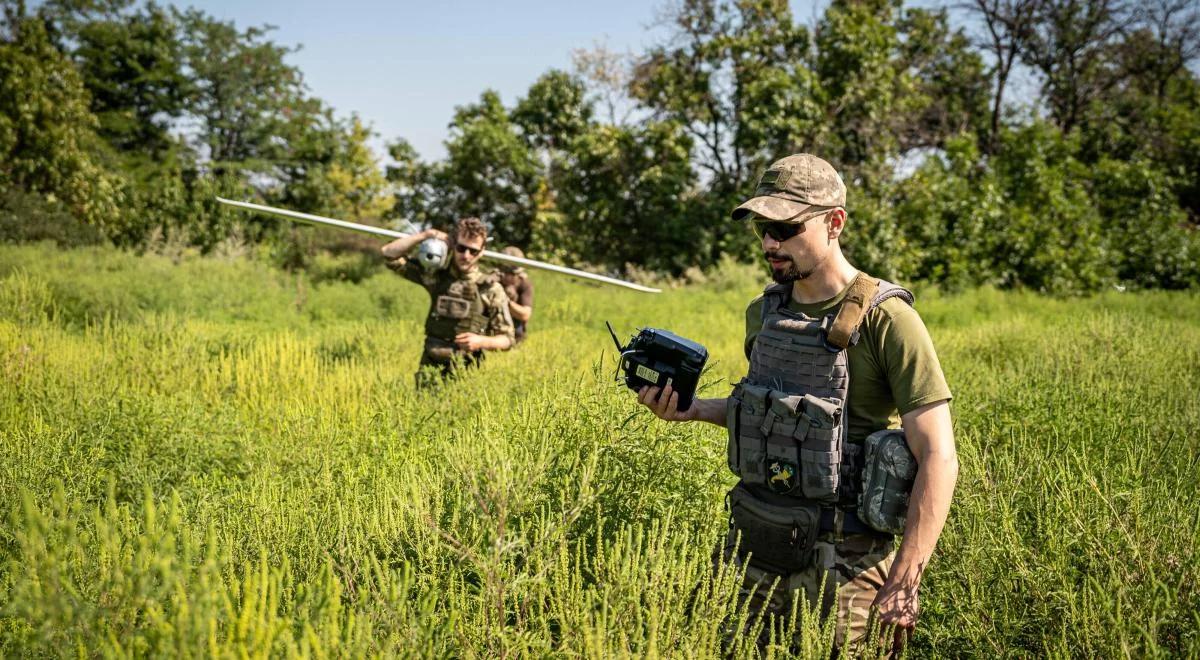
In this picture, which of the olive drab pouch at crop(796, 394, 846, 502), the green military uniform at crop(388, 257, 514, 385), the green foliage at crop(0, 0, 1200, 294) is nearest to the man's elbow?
the olive drab pouch at crop(796, 394, 846, 502)

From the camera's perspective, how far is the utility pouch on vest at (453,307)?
592 cm

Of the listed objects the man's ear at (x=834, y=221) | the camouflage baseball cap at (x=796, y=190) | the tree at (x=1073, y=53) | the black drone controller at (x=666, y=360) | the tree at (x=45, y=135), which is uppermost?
the tree at (x=1073, y=53)

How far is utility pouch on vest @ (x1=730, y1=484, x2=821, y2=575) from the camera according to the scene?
244 centimetres

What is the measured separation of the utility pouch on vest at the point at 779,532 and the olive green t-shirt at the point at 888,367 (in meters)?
0.28

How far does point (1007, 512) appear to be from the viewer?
297 centimetres

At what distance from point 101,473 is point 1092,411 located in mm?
5593

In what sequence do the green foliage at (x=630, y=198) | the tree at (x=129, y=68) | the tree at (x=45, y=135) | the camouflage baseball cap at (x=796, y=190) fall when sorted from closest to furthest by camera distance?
the camouflage baseball cap at (x=796, y=190) < the tree at (x=45, y=135) < the green foliage at (x=630, y=198) < the tree at (x=129, y=68)

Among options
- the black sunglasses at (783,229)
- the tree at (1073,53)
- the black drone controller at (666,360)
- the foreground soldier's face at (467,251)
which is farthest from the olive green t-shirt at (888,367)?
the tree at (1073,53)

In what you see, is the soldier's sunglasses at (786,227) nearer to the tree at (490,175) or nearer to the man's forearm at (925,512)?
the man's forearm at (925,512)

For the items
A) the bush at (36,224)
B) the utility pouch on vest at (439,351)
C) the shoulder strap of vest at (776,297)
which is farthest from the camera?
the bush at (36,224)

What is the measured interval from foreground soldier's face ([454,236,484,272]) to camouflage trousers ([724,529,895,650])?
3.85 meters

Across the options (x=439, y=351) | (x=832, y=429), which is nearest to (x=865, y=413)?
(x=832, y=429)

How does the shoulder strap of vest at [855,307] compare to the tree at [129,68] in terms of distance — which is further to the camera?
the tree at [129,68]

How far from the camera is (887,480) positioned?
7.47ft
